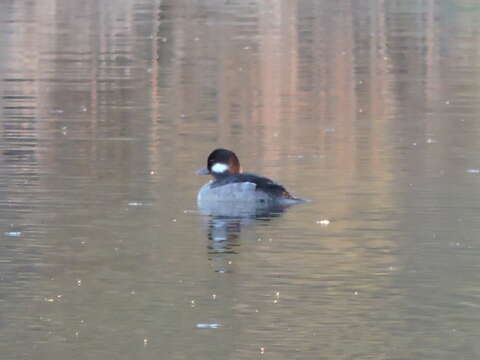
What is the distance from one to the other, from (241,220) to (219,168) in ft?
5.71

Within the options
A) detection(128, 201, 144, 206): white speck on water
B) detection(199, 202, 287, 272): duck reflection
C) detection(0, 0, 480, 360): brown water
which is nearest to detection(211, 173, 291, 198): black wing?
detection(199, 202, 287, 272): duck reflection

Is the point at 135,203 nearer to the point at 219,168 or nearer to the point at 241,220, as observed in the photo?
the point at 241,220

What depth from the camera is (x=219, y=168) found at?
641 inches

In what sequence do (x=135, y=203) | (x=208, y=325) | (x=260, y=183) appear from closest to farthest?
1. (x=208, y=325)
2. (x=135, y=203)
3. (x=260, y=183)

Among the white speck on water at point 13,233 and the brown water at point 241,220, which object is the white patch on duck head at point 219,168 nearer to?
the brown water at point 241,220

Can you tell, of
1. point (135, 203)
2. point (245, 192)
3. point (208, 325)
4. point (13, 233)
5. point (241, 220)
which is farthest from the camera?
point (245, 192)

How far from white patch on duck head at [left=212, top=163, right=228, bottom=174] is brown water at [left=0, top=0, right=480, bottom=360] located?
0.40 metres

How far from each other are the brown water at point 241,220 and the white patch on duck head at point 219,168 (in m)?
0.40

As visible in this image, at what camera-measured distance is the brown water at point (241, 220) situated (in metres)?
10.0

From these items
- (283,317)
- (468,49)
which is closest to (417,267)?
(283,317)

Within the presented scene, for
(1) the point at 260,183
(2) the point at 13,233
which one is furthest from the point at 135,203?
(2) the point at 13,233

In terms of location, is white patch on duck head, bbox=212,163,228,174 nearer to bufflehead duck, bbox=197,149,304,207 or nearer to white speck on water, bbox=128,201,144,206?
bufflehead duck, bbox=197,149,304,207

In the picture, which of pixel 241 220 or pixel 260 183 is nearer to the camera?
pixel 241 220

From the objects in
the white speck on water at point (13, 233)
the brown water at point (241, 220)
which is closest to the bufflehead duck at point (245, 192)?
the brown water at point (241, 220)
